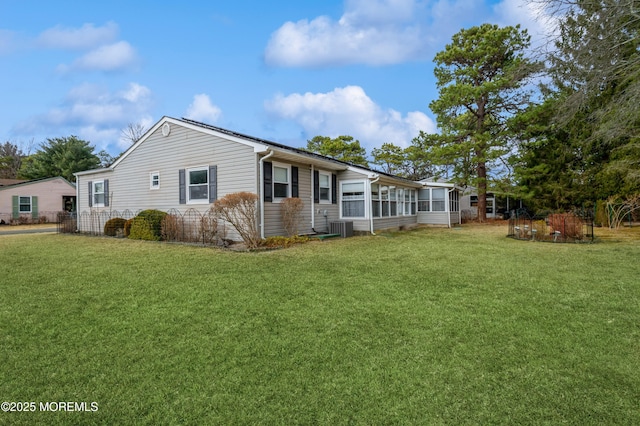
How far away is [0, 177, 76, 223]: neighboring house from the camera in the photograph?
907 inches

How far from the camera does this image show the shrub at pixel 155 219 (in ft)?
36.6

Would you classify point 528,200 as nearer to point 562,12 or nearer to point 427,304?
point 562,12

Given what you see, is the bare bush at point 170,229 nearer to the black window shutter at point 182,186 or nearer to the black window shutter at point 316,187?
the black window shutter at point 182,186

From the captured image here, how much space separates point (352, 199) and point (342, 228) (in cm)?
170

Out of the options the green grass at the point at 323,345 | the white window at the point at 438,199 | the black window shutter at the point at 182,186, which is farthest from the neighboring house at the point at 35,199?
the white window at the point at 438,199

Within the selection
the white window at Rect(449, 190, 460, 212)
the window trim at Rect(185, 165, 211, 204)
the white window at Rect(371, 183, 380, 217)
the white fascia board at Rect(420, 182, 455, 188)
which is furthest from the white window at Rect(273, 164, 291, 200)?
the white window at Rect(449, 190, 460, 212)

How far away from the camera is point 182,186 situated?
11773 millimetres

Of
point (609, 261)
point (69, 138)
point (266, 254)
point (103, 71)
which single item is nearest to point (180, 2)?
point (266, 254)

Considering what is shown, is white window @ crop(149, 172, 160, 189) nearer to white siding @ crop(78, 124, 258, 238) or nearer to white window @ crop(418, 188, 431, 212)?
→ white siding @ crop(78, 124, 258, 238)

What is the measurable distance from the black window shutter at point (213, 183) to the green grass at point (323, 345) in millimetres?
5093

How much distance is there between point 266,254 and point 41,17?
12.2 meters

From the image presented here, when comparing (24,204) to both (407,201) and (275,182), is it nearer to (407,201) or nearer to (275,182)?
(275,182)

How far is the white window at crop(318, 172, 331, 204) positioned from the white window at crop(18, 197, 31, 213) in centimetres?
2399

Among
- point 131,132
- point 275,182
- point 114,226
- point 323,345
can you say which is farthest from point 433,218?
point 131,132
